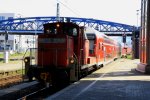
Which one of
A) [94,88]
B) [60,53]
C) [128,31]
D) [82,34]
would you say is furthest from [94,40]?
[128,31]

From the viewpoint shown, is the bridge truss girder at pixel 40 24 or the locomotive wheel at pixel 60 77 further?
the bridge truss girder at pixel 40 24

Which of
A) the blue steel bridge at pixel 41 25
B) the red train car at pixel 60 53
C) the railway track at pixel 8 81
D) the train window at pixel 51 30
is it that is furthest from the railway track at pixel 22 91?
the blue steel bridge at pixel 41 25

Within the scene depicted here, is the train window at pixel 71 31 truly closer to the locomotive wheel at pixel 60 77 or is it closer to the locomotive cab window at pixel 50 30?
the locomotive cab window at pixel 50 30

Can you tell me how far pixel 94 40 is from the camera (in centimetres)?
2614

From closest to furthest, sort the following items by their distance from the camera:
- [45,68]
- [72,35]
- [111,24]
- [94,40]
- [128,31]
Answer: [45,68] → [72,35] → [94,40] → [128,31] → [111,24]

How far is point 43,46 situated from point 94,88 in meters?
4.22

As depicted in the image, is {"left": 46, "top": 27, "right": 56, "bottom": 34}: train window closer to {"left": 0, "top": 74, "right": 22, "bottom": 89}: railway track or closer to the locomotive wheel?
the locomotive wheel

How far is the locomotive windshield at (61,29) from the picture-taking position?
1964 centimetres

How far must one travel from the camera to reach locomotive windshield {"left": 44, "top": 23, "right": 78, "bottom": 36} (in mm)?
19641

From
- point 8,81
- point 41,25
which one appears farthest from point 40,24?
point 8,81

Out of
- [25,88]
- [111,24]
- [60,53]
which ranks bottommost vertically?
[25,88]

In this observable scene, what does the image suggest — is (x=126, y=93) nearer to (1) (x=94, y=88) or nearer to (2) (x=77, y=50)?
(1) (x=94, y=88)

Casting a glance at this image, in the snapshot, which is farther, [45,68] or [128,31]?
[128,31]

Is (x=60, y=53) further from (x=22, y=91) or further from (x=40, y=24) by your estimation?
(x=40, y=24)
